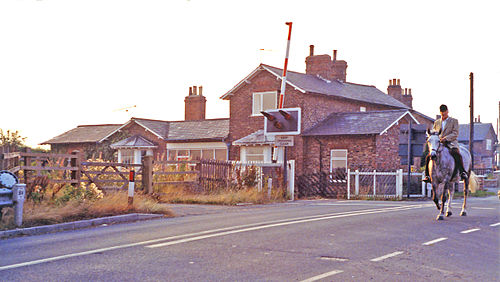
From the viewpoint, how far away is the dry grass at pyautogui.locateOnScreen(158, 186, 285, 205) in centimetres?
2050

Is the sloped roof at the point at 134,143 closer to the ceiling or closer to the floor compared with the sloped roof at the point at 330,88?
closer to the floor

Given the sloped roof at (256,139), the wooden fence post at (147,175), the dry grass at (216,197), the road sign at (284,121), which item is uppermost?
the road sign at (284,121)

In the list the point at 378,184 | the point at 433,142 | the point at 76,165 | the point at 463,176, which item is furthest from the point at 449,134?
the point at 378,184

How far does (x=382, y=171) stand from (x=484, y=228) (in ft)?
53.9

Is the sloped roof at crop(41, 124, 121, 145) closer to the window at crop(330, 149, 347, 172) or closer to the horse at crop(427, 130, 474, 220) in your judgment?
the window at crop(330, 149, 347, 172)

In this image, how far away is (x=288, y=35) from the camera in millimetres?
26172

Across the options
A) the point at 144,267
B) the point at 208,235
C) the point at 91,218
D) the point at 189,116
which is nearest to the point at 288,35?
the point at 91,218

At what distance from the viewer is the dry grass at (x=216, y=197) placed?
20500mm

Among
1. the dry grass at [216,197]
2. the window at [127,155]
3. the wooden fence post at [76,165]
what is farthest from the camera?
the window at [127,155]

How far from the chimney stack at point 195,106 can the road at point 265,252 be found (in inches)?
1410

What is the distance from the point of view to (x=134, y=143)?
42.7 metres

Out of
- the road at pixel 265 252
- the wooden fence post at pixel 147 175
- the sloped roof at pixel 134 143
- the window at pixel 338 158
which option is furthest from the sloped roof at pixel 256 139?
the road at pixel 265 252

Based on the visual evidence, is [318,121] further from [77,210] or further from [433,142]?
[77,210]

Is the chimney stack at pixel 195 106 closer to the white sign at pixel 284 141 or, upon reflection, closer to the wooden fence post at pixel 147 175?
the white sign at pixel 284 141
